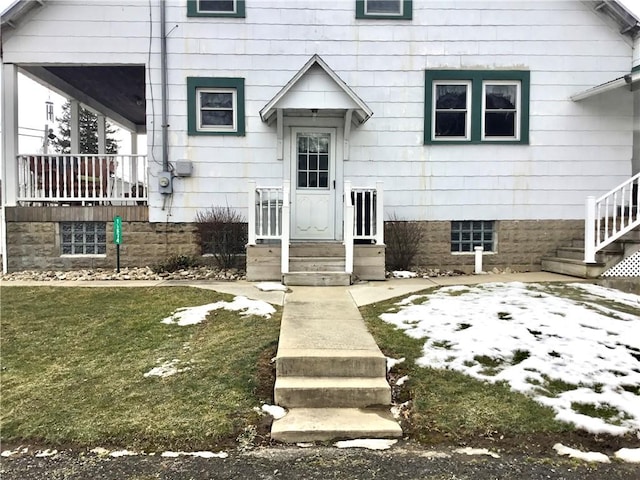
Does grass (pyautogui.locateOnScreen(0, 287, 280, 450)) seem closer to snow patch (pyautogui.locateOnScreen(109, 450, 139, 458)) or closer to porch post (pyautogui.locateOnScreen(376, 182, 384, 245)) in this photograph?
snow patch (pyautogui.locateOnScreen(109, 450, 139, 458))

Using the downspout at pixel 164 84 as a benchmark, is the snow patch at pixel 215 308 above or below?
below

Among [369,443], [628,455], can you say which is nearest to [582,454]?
[628,455]

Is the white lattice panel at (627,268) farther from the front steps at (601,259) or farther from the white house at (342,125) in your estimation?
the white house at (342,125)

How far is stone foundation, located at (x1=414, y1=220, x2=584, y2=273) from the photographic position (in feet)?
31.6

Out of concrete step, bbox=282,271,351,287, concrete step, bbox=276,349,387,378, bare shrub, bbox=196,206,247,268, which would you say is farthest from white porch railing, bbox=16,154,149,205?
concrete step, bbox=276,349,387,378

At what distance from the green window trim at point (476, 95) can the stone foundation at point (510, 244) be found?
5.65 ft

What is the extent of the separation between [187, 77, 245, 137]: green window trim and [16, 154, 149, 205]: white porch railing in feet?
4.11

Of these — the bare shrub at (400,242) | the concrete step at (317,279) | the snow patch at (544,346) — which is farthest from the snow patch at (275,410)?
the bare shrub at (400,242)

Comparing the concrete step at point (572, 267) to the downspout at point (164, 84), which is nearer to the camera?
the concrete step at point (572, 267)

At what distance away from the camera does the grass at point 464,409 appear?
3.29m

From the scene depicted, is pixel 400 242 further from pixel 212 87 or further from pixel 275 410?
pixel 275 410

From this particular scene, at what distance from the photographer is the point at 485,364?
417 cm

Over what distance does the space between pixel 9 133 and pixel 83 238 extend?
7.99 feet

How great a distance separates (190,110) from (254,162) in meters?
1.64
